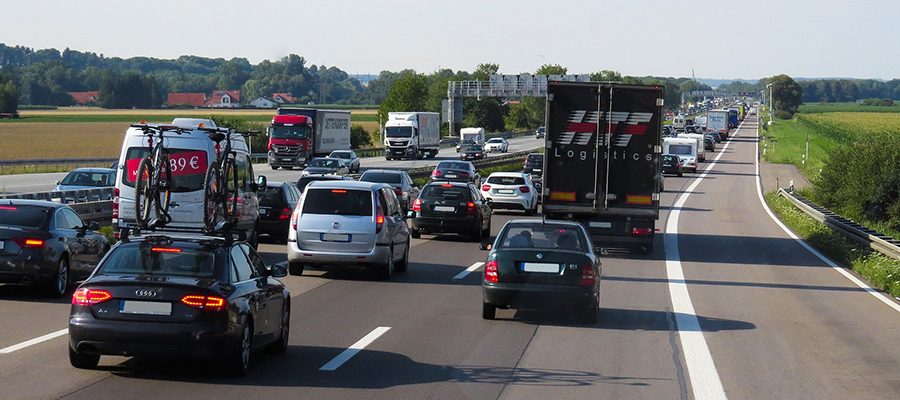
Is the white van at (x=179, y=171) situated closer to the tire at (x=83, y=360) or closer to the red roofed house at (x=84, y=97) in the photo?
the tire at (x=83, y=360)

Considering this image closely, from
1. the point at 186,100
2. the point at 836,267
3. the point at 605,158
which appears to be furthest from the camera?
the point at 186,100

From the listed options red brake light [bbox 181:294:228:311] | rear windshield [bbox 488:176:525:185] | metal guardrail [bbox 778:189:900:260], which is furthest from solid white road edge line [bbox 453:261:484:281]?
rear windshield [bbox 488:176:525:185]

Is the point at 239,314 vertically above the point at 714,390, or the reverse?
the point at 239,314

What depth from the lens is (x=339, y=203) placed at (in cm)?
1825

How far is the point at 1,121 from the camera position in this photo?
120 meters

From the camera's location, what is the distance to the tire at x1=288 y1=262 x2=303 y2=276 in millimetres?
18453

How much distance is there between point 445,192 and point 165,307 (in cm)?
1724

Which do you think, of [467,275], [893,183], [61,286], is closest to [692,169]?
[893,183]

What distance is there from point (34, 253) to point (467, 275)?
295 inches

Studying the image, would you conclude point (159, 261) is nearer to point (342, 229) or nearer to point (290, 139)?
point (342, 229)

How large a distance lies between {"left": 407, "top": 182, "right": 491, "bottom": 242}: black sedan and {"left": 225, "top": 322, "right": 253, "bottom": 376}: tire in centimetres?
1607

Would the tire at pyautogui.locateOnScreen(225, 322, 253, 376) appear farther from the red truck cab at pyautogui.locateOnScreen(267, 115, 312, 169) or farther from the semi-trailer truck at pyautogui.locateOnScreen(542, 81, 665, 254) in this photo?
the red truck cab at pyautogui.locateOnScreen(267, 115, 312, 169)

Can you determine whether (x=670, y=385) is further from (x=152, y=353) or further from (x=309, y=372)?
(x=152, y=353)

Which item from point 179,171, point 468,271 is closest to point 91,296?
point 179,171
